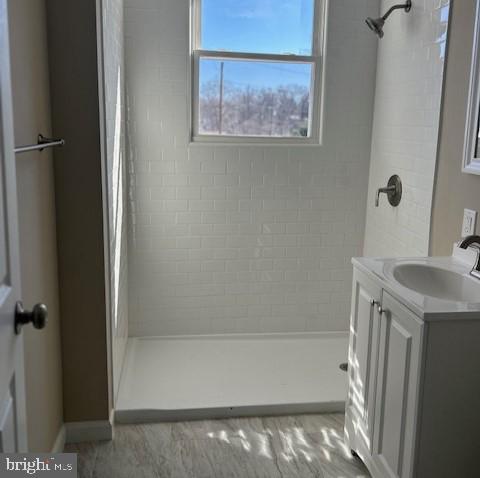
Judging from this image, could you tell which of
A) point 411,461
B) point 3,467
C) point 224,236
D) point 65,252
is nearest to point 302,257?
point 224,236

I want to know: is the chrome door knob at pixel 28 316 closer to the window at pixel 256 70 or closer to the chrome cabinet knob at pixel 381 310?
the chrome cabinet knob at pixel 381 310

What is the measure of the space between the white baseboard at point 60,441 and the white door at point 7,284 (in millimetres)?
1208

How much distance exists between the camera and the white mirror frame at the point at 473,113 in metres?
2.26

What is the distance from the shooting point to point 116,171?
308 cm

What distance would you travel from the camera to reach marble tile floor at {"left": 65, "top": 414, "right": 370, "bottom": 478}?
236cm

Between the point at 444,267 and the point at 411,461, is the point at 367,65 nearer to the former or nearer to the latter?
the point at 444,267

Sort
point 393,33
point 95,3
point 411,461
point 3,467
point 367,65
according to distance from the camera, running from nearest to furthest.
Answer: point 3,467 < point 411,461 < point 95,3 < point 393,33 < point 367,65

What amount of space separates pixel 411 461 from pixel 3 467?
1285 millimetres

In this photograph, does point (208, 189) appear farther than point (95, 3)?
Yes

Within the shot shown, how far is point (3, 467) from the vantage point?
3.71 ft

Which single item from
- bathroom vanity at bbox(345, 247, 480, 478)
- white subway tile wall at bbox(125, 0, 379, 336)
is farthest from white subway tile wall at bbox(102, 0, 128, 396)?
bathroom vanity at bbox(345, 247, 480, 478)

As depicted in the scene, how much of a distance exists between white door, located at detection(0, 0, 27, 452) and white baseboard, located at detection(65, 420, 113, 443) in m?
1.37

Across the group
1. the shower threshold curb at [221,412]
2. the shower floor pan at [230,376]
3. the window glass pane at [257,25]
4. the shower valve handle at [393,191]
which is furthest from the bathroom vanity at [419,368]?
the window glass pane at [257,25]

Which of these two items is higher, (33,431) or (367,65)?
(367,65)
